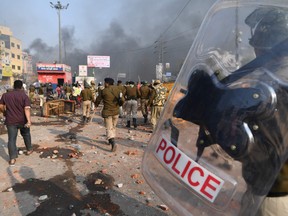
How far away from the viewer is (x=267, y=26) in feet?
4.20

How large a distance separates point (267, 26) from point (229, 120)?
1.57 feet

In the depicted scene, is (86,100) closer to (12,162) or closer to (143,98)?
(143,98)

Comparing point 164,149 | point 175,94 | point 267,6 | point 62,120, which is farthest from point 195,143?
point 62,120

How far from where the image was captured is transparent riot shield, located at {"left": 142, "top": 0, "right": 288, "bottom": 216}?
1146 mm

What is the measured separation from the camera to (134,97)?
32.2ft

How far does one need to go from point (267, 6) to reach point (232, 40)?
0.22 meters

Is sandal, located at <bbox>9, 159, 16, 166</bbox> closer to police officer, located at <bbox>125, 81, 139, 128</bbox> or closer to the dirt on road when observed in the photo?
the dirt on road

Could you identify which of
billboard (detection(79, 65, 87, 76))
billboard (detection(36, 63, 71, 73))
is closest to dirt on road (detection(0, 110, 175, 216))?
billboard (detection(36, 63, 71, 73))

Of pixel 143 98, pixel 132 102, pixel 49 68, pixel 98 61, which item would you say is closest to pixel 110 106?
pixel 132 102

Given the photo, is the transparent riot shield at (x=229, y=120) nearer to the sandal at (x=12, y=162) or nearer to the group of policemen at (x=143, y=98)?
the sandal at (x=12, y=162)

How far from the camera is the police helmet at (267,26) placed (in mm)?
1233

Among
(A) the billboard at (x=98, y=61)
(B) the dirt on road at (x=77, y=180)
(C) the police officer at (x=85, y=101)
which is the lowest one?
(B) the dirt on road at (x=77, y=180)

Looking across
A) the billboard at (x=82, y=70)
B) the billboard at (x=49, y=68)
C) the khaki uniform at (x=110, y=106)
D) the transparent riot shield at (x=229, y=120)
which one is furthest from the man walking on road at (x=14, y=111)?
the billboard at (x=82, y=70)

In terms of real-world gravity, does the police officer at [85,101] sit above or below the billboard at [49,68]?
below
